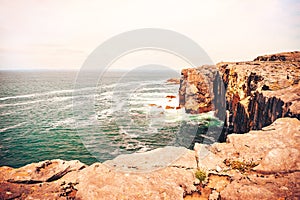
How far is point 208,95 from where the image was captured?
5731 centimetres

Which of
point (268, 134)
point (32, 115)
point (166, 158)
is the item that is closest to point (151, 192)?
point (166, 158)

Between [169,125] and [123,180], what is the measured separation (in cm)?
3769

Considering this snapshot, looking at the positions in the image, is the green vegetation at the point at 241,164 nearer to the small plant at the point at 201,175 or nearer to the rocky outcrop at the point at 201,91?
the small plant at the point at 201,175

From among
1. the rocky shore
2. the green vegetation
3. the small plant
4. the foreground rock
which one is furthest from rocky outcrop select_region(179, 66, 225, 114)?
the small plant

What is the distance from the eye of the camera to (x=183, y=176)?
8.35 m

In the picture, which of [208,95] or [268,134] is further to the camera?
[208,95]

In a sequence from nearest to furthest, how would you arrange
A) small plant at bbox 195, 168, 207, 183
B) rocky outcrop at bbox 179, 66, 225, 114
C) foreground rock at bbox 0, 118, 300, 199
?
foreground rock at bbox 0, 118, 300, 199 → small plant at bbox 195, 168, 207, 183 → rocky outcrop at bbox 179, 66, 225, 114

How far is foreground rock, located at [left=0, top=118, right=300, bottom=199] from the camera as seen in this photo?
23.3 feet

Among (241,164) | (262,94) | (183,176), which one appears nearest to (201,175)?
(183,176)

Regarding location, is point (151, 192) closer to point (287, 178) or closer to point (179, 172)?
point (179, 172)

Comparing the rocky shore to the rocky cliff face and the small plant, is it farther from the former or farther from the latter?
the rocky cliff face

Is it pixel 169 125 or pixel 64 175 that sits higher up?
pixel 64 175

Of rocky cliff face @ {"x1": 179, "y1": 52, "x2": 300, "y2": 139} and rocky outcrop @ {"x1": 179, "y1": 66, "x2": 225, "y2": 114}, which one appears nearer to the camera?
rocky cliff face @ {"x1": 179, "y1": 52, "x2": 300, "y2": 139}

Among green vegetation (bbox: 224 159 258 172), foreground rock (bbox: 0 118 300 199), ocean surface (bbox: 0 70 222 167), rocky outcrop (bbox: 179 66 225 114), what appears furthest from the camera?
rocky outcrop (bbox: 179 66 225 114)
